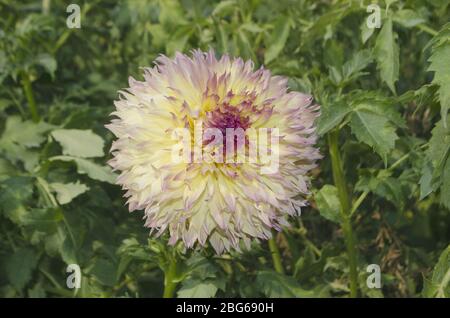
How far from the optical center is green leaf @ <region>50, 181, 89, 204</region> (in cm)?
175

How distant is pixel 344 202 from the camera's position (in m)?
1.65

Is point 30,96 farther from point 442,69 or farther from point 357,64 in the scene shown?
point 442,69

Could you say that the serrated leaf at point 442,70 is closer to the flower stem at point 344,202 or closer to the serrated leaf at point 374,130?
the serrated leaf at point 374,130

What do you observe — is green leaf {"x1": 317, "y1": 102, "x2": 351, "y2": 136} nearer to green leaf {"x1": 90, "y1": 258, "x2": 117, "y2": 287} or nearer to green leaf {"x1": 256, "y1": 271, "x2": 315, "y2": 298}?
green leaf {"x1": 256, "y1": 271, "x2": 315, "y2": 298}

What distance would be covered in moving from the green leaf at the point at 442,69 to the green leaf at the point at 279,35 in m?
0.52

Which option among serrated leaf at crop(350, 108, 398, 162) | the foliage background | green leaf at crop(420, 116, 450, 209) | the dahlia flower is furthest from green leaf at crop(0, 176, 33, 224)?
green leaf at crop(420, 116, 450, 209)

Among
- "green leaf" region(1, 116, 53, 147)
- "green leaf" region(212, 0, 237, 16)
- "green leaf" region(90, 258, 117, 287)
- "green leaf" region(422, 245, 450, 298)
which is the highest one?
"green leaf" region(212, 0, 237, 16)

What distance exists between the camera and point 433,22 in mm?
2066

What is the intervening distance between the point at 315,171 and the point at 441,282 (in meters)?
0.54

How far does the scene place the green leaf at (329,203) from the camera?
163cm

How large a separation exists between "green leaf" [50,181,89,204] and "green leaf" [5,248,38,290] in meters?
0.17
